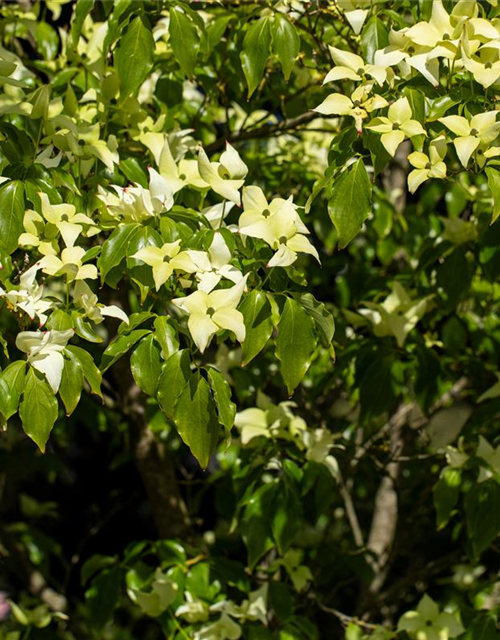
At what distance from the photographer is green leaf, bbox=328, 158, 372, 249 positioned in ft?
3.69

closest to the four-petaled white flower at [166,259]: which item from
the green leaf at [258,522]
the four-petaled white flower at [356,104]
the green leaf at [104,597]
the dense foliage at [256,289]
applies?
the dense foliage at [256,289]

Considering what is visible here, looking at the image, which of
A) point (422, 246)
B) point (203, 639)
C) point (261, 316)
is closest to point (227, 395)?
point (261, 316)

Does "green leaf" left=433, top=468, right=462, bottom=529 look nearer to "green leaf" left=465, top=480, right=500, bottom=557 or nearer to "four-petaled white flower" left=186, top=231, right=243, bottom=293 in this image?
"green leaf" left=465, top=480, right=500, bottom=557

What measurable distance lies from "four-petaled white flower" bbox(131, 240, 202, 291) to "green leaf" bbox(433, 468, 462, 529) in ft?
2.24

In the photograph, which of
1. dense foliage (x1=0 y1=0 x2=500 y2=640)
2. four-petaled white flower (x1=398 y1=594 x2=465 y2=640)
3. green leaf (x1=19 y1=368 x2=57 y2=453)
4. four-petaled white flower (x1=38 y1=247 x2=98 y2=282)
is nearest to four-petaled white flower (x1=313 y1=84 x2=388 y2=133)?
dense foliage (x1=0 y1=0 x2=500 y2=640)

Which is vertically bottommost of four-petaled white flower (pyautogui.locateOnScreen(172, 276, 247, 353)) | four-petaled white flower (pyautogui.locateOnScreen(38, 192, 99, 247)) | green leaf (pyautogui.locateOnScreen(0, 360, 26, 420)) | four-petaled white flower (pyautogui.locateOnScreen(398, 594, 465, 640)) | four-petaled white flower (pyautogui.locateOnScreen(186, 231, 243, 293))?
four-petaled white flower (pyautogui.locateOnScreen(398, 594, 465, 640))

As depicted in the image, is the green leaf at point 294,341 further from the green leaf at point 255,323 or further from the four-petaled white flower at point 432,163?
the four-petaled white flower at point 432,163

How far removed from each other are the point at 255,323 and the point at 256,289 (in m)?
0.05

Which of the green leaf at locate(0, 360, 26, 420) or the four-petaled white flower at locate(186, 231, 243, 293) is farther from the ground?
the four-petaled white flower at locate(186, 231, 243, 293)

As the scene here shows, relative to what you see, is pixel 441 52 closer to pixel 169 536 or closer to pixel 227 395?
pixel 227 395

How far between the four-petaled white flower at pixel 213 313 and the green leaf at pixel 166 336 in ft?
0.17

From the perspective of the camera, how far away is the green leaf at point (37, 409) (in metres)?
1.02

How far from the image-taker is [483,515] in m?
1.44

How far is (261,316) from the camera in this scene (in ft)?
3.52
